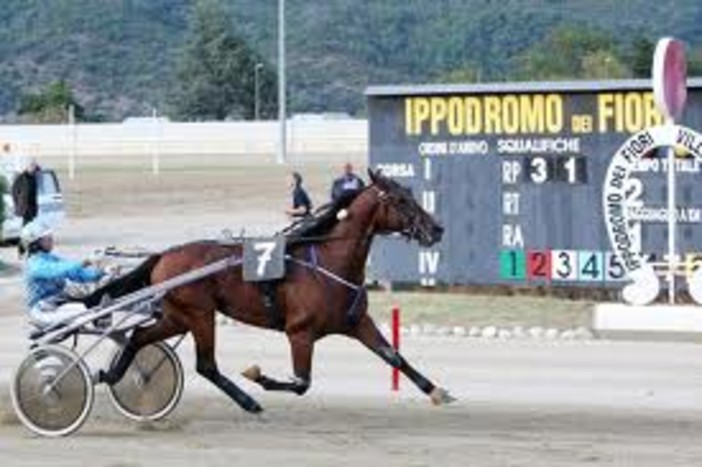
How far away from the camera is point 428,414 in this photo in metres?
15.3

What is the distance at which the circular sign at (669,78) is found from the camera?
2177 cm

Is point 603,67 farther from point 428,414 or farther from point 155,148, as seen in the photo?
point 428,414

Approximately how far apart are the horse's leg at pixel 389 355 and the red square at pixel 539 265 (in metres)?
10.5

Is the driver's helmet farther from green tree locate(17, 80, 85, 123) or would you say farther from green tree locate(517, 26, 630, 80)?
green tree locate(17, 80, 85, 123)

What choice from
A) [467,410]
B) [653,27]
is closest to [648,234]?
[467,410]

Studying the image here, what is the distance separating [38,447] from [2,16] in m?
147

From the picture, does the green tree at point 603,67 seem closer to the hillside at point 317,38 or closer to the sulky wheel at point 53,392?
the hillside at point 317,38

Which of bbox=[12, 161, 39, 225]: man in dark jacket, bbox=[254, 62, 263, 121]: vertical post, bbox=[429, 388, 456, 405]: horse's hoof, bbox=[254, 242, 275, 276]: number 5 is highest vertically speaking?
bbox=[254, 62, 263, 121]: vertical post

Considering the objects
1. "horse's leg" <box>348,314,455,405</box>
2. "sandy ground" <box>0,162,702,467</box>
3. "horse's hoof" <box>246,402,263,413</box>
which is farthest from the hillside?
"horse's leg" <box>348,314,455,405</box>

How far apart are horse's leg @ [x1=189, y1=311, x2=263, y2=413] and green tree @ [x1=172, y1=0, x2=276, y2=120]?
331 feet

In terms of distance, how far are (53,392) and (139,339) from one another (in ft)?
2.87

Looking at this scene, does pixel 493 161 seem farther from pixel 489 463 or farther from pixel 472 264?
pixel 489 463

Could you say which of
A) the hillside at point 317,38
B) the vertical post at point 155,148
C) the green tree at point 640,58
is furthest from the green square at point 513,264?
the hillside at point 317,38

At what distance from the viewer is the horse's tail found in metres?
14.9
